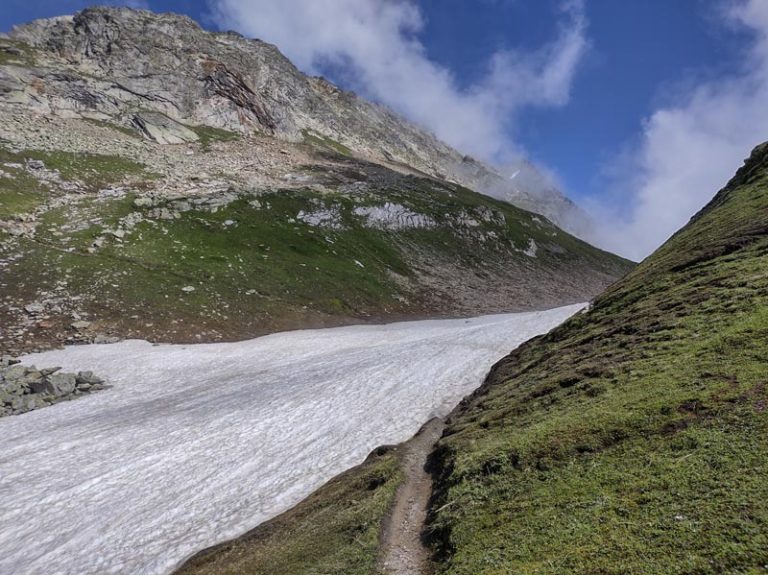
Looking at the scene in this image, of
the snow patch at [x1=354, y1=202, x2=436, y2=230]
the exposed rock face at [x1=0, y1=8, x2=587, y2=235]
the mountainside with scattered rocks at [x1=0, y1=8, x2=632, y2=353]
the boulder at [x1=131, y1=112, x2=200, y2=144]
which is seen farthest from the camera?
the boulder at [x1=131, y1=112, x2=200, y2=144]

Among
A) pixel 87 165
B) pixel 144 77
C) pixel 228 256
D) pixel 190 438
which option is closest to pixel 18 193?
pixel 87 165

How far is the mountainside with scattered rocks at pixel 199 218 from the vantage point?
48.2 meters

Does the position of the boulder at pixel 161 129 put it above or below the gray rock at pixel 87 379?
above

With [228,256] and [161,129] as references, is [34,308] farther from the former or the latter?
[161,129]

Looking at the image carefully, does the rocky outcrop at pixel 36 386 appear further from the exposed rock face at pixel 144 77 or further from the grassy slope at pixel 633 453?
the exposed rock face at pixel 144 77

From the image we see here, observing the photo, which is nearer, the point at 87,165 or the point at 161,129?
the point at 87,165

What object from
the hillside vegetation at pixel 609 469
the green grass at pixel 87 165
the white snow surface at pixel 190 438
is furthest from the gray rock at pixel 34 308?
the hillside vegetation at pixel 609 469

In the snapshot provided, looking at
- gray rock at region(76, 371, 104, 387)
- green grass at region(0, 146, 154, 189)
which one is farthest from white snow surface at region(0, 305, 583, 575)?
green grass at region(0, 146, 154, 189)

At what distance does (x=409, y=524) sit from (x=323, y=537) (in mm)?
2749

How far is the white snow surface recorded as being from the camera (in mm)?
18125

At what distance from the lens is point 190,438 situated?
2548 cm

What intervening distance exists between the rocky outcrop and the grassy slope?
28.7 meters

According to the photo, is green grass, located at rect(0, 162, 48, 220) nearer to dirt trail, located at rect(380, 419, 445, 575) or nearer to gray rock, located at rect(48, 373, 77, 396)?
gray rock, located at rect(48, 373, 77, 396)

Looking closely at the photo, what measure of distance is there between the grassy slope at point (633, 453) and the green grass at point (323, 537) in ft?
6.87
